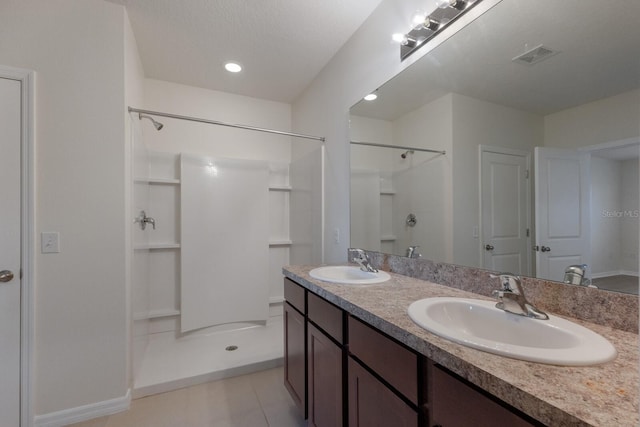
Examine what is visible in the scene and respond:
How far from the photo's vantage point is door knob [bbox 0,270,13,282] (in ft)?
4.93

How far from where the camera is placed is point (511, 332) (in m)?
0.90

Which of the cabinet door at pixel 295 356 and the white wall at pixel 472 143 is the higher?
the white wall at pixel 472 143

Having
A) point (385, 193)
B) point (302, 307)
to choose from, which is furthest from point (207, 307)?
point (385, 193)

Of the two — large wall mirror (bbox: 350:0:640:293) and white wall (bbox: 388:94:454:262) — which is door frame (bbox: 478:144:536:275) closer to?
large wall mirror (bbox: 350:0:640:293)

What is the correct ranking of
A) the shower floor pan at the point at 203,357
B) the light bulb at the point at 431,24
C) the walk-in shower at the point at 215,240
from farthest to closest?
the walk-in shower at the point at 215,240 → the shower floor pan at the point at 203,357 → the light bulb at the point at 431,24

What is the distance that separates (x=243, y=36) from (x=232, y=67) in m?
0.47

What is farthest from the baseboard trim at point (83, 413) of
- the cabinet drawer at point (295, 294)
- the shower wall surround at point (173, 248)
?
the cabinet drawer at point (295, 294)

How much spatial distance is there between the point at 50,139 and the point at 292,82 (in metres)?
1.95

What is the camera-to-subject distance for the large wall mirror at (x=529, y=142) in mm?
861

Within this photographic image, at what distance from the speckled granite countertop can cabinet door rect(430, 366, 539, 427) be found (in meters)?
0.03

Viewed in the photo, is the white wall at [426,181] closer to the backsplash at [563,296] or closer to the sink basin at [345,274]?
the backsplash at [563,296]

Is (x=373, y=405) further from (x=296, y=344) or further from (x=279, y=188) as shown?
(x=279, y=188)

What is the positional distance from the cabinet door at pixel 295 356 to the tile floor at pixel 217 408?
0.22m

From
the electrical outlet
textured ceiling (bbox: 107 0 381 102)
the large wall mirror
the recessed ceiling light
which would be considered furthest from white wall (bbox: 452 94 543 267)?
the electrical outlet
